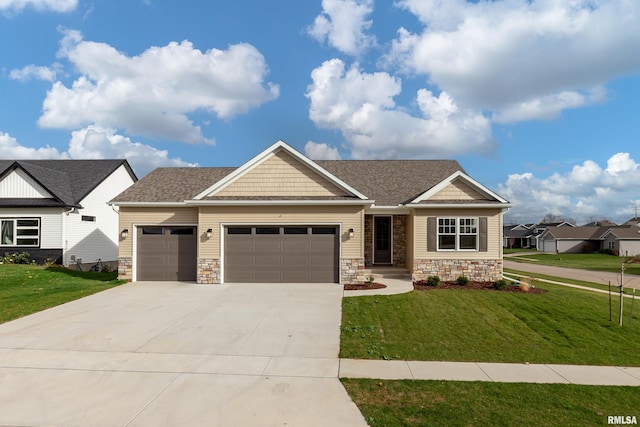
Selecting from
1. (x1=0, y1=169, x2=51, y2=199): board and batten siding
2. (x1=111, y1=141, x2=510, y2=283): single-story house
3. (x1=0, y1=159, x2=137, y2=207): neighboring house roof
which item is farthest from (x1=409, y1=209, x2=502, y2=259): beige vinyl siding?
(x1=0, y1=169, x2=51, y2=199): board and batten siding

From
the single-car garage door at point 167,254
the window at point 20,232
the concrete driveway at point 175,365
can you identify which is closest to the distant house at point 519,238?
the single-car garage door at point 167,254

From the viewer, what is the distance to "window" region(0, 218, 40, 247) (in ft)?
65.8

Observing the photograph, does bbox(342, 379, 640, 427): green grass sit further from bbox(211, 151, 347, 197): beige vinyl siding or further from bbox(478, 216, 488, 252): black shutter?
bbox(211, 151, 347, 197): beige vinyl siding

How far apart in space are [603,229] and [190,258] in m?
61.2

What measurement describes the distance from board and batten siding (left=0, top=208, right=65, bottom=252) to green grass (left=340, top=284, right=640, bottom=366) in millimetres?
17442

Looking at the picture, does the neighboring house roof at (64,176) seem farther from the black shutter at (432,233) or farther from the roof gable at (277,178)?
the black shutter at (432,233)

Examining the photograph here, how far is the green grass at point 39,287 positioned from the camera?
1087 cm

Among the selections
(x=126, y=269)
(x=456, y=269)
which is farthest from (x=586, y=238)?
(x=126, y=269)

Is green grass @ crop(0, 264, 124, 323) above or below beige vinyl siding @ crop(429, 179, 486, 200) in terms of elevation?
below

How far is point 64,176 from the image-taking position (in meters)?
23.1

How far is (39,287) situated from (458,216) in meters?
16.8

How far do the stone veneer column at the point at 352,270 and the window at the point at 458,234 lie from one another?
139 inches

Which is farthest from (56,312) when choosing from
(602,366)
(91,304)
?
(602,366)

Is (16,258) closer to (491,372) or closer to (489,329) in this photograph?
(489,329)
